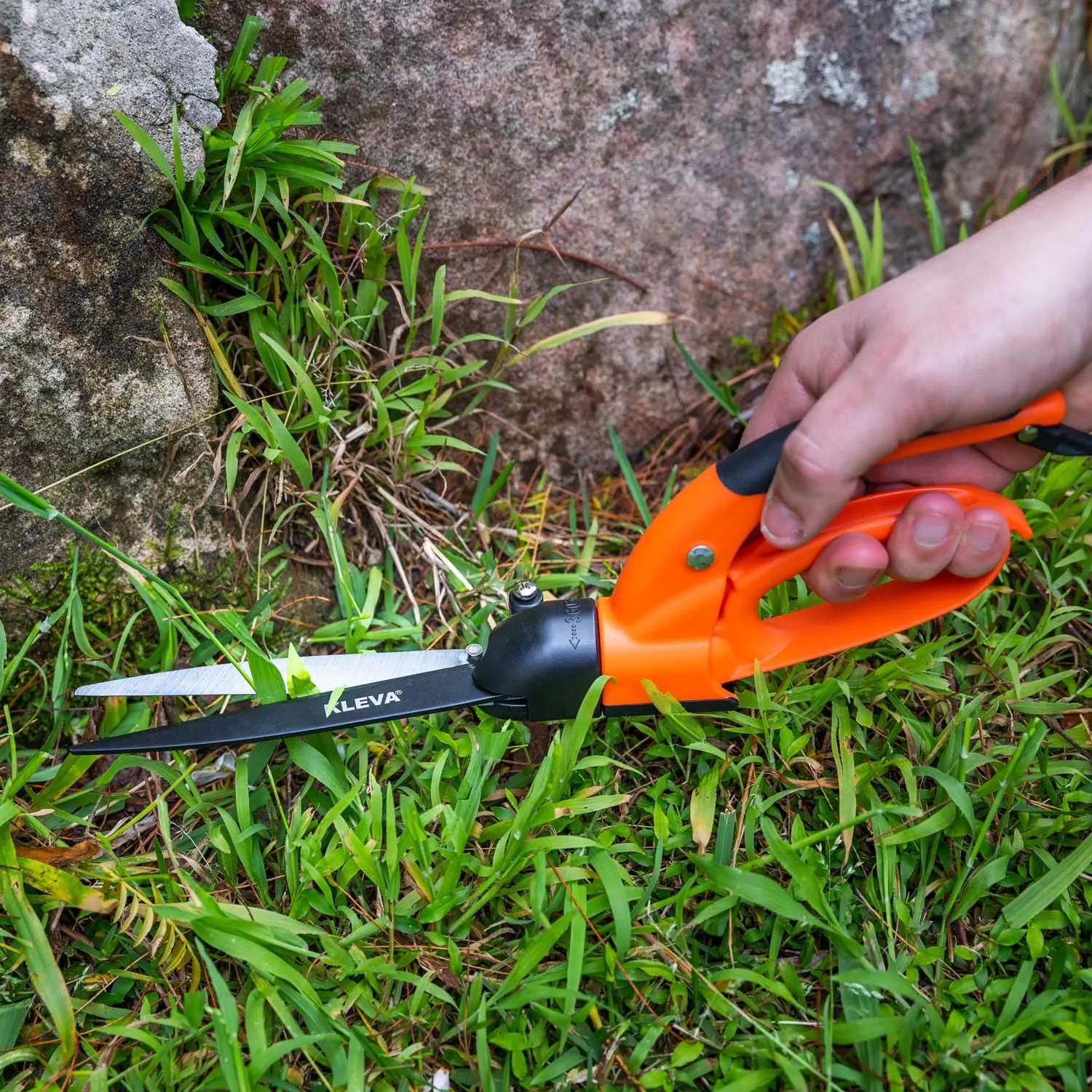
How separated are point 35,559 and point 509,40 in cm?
138

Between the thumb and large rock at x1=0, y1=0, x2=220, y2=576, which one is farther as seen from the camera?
large rock at x1=0, y1=0, x2=220, y2=576

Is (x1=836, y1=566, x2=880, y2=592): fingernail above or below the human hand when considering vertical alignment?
below

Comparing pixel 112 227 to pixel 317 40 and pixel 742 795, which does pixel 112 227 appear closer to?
pixel 317 40

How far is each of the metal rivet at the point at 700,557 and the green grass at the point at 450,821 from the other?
0.26 meters

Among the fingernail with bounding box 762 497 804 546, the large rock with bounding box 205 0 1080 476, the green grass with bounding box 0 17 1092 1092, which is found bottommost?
the green grass with bounding box 0 17 1092 1092

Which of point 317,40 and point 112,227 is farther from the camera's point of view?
point 317,40

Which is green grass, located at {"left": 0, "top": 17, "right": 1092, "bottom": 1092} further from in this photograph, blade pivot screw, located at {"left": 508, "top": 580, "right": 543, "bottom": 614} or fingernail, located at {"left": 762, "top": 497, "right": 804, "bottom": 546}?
fingernail, located at {"left": 762, "top": 497, "right": 804, "bottom": 546}

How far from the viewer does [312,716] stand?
1.45 meters

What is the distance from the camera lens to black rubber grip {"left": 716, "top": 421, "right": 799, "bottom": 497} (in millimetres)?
1354

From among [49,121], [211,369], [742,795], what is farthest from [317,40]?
[742,795]

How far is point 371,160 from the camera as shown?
5.90 ft

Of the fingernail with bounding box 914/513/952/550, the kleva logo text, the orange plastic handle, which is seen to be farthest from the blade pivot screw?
the fingernail with bounding box 914/513/952/550

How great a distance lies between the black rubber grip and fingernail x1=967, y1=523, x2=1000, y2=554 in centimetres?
36

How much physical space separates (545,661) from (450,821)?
12.0 inches
